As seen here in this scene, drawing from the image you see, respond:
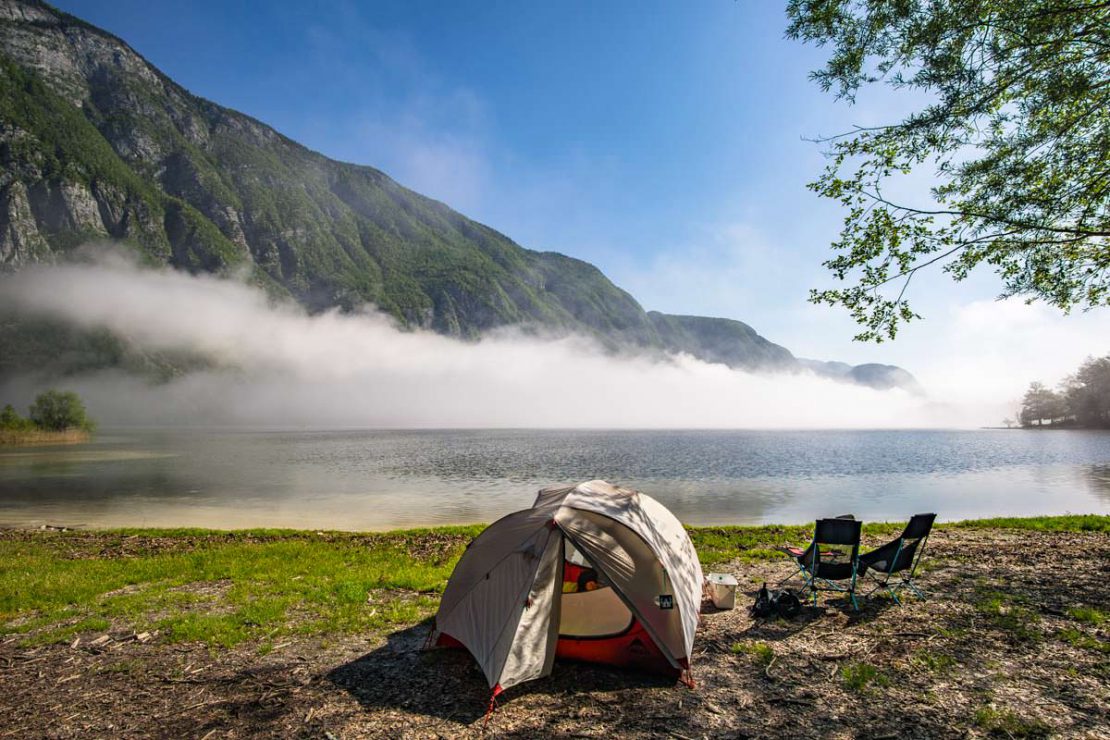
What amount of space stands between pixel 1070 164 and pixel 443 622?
15721 mm

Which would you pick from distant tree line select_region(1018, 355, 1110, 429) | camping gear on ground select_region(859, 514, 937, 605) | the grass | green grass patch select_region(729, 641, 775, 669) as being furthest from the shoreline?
distant tree line select_region(1018, 355, 1110, 429)

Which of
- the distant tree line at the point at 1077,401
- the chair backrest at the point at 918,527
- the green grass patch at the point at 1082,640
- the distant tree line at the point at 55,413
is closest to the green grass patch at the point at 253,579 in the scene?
the green grass patch at the point at 1082,640

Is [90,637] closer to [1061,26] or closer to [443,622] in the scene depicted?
[443,622]

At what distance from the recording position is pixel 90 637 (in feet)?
29.0

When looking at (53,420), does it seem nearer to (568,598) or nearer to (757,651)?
(568,598)

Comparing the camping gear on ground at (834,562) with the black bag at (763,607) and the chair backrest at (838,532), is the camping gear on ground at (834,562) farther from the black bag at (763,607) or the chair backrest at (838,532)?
the black bag at (763,607)

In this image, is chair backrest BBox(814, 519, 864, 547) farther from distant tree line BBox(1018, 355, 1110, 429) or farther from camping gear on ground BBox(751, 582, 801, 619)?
distant tree line BBox(1018, 355, 1110, 429)

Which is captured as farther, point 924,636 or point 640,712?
point 924,636

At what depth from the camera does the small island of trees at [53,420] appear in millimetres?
88625

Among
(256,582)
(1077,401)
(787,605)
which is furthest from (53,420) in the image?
(1077,401)

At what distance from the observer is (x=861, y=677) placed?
7039mm

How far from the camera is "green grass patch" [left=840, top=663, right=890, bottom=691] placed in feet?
22.4

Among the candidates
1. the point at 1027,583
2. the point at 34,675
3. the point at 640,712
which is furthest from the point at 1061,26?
the point at 34,675

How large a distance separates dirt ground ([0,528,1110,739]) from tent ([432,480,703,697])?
0.37 metres
